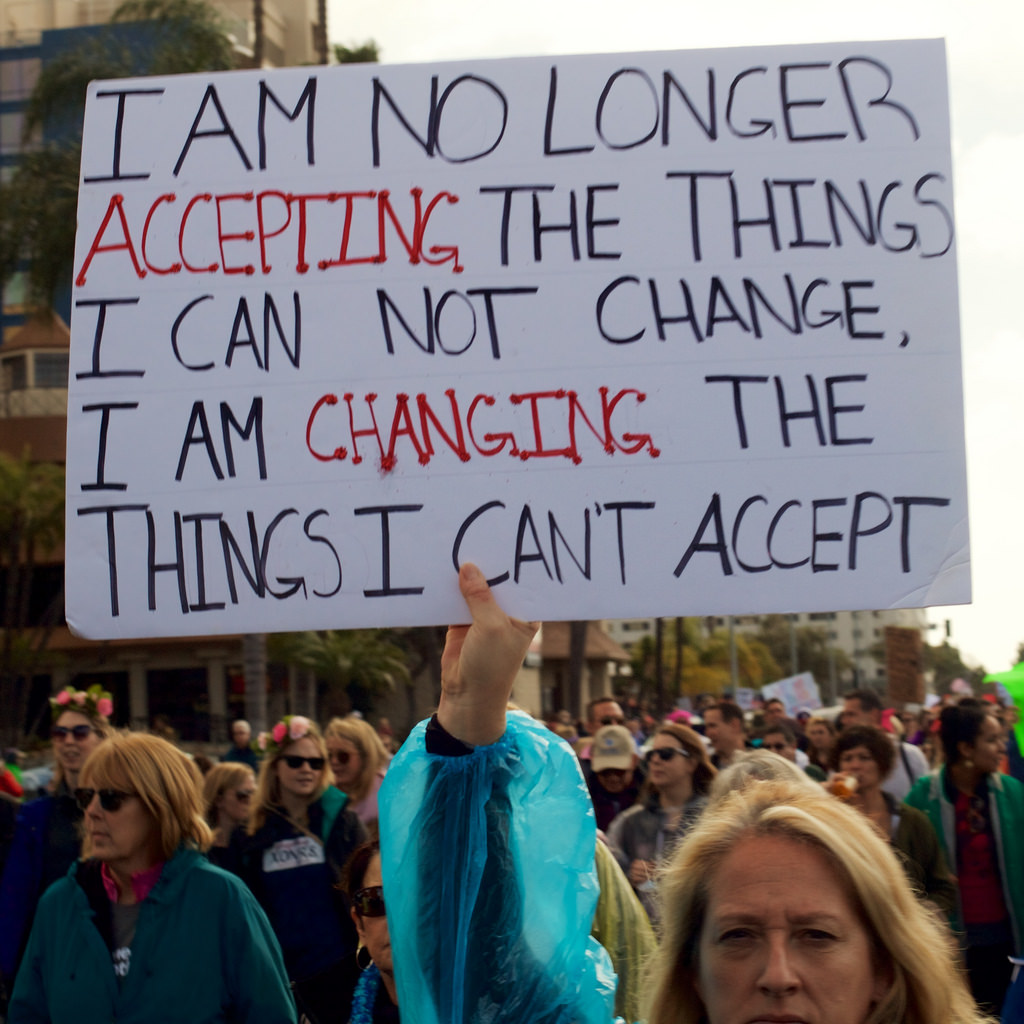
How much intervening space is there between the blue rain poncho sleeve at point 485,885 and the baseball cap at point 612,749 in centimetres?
546

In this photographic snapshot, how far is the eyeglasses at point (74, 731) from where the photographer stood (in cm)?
634

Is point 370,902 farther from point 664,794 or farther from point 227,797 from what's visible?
point 227,797

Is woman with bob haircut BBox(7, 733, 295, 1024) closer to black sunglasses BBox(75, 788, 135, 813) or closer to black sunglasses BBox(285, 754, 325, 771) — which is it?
black sunglasses BBox(75, 788, 135, 813)

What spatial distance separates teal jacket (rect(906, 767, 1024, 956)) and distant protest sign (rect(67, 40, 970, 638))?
4.09m

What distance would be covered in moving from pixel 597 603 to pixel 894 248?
843 millimetres

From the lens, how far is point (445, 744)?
228 cm

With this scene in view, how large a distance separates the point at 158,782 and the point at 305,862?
216cm

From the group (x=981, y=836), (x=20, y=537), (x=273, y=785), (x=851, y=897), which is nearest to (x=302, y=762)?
(x=273, y=785)

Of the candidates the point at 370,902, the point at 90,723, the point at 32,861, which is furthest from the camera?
the point at 90,723

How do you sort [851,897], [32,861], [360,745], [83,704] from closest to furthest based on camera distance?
[851,897] → [32,861] → [83,704] → [360,745]

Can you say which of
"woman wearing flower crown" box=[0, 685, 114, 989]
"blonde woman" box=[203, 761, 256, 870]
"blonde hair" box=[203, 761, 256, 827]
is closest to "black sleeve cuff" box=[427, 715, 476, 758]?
"woman wearing flower crown" box=[0, 685, 114, 989]

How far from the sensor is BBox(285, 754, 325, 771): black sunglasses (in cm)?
641

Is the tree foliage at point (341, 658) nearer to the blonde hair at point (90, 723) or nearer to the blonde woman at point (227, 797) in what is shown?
the blonde woman at point (227, 797)

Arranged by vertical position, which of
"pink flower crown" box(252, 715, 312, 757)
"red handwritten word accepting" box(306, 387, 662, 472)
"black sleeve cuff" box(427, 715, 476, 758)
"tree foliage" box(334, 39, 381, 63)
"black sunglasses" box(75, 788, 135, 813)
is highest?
"tree foliage" box(334, 39, 381, 63)
